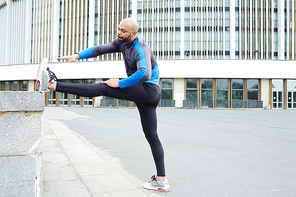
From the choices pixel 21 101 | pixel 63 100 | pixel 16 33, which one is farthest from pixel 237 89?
pixel 16 33

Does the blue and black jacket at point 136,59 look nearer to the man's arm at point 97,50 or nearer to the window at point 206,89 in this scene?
the man's arm at point 97,50

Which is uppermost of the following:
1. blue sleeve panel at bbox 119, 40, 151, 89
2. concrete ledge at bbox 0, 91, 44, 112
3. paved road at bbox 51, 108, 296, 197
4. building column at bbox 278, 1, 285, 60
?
building column at bbox 278, 1, 285, 60

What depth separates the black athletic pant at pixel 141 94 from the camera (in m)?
2.73

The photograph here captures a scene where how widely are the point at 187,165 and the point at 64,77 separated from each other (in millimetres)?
34831

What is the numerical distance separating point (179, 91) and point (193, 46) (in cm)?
668

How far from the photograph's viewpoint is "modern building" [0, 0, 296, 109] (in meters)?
32.6

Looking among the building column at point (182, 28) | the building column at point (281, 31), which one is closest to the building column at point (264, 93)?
the building column at point (281, 31)

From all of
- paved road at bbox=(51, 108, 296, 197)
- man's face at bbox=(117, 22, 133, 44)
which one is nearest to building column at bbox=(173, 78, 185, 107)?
paved road at bbox=(51, 108, 296, 197)

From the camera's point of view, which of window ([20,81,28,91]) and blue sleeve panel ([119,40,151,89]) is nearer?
blue sleeve panel ([119,40,151,89])

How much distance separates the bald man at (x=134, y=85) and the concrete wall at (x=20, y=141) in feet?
1.08

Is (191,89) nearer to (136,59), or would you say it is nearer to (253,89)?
(253,89)

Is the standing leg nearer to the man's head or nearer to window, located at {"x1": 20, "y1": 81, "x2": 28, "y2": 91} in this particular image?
the man's head

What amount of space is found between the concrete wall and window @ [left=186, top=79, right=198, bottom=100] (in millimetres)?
31657

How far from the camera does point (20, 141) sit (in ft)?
7.70
